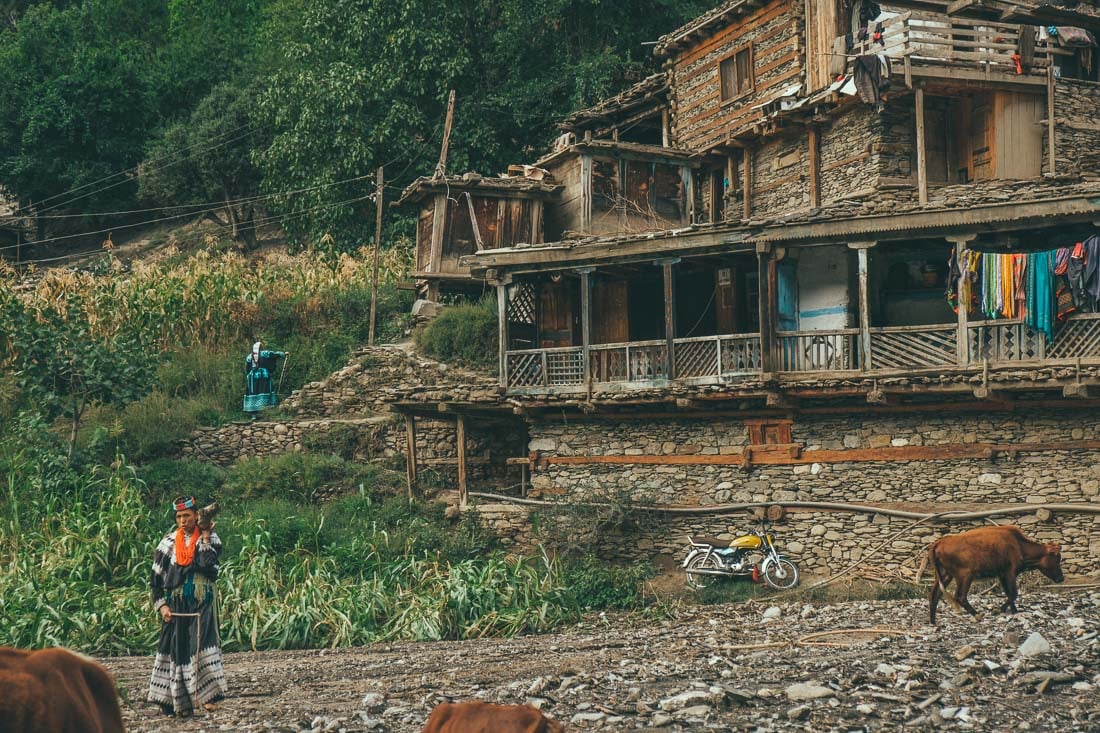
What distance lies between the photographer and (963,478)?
19000 millimetres

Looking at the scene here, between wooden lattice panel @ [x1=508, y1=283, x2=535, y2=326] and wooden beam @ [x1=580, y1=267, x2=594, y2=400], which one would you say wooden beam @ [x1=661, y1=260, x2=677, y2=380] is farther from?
wooden lattice panel @ [x1=508, y1=283, x2=535, y2=326]

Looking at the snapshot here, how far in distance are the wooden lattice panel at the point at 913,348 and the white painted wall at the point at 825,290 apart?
1747 millimetres

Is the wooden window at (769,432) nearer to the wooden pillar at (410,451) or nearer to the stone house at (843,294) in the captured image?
the stone house at (843,294)

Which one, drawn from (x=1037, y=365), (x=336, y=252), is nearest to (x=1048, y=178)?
(x=1037, y=365)

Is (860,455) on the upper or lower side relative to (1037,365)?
lower

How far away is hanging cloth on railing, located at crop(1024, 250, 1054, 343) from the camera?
1802 centimetres

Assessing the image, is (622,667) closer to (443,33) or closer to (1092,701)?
(1092,701)

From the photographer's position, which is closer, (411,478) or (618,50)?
(411,478)

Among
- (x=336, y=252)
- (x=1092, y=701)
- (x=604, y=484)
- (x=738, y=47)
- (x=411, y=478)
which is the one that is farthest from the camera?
(x=336, y=252)

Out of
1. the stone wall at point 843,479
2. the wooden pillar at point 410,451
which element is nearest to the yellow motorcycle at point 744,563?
the stone wall at point 843,479

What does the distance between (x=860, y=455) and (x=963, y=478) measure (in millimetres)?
1584

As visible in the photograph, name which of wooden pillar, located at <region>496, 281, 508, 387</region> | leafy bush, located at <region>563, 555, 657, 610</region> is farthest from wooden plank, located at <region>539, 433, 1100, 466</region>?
leafy bush, located at <region>563, 555, 657, 610</region>

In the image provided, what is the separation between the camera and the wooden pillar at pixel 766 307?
20.0 metres

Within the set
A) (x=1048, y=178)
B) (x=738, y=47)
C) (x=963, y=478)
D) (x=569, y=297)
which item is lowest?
(x=963, y=478)
